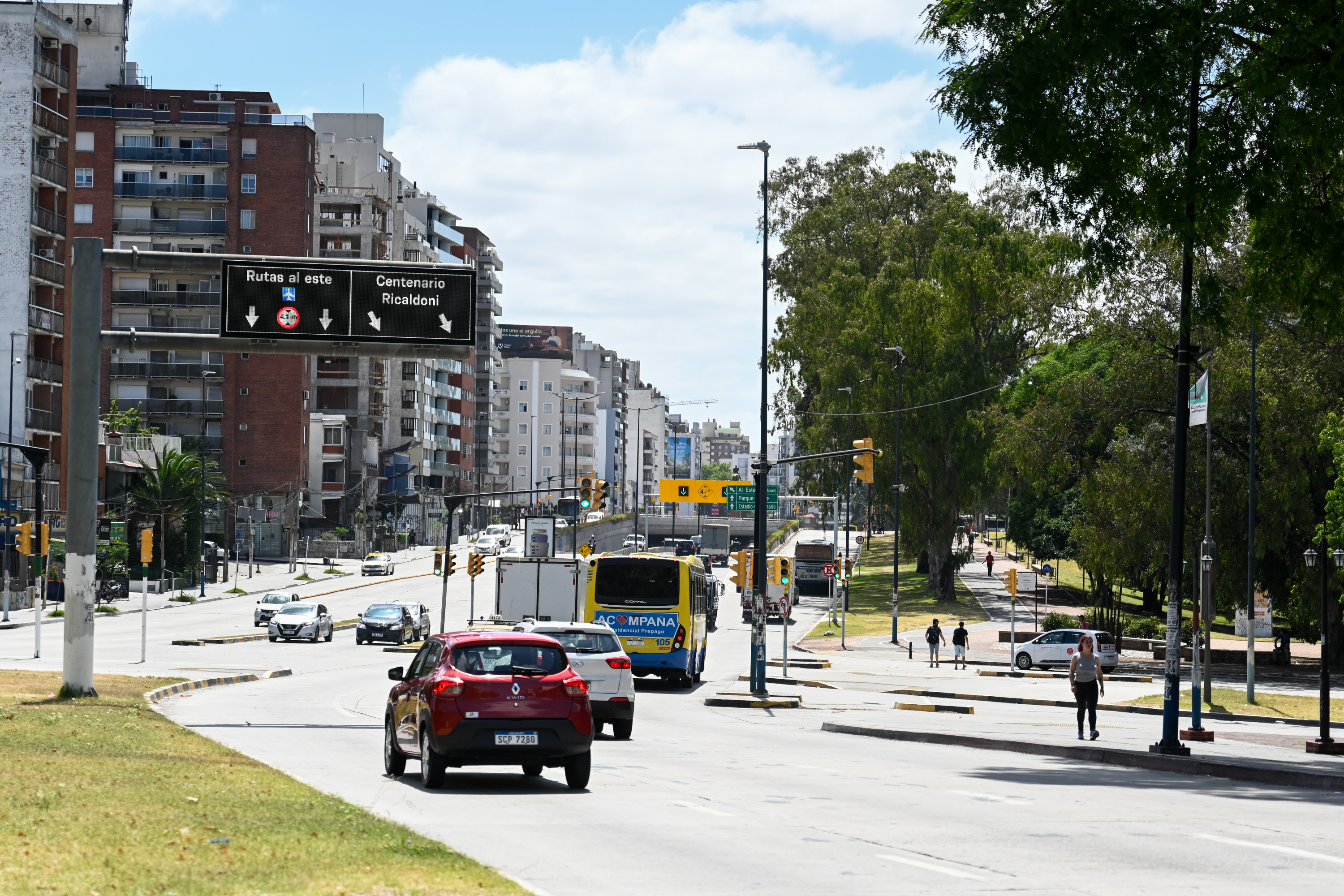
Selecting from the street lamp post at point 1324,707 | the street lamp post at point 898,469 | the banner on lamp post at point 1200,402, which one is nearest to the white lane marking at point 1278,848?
the banner on lamp post at point 1200,402

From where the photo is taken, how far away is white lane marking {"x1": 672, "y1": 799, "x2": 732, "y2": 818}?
1429cm

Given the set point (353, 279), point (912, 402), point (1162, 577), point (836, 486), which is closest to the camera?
point (353, 279)

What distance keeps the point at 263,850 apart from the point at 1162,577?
49.6 metres

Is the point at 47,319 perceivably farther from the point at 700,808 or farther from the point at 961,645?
→ the point at 700,808

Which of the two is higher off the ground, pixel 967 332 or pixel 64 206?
pixel 64 206

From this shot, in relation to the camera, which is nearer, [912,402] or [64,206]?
[912,402]

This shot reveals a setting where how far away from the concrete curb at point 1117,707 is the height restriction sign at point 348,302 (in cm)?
1556

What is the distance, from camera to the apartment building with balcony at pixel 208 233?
11069cm

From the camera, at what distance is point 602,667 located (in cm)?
2356

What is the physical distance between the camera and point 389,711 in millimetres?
17641

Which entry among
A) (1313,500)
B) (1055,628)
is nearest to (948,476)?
(1055,628)

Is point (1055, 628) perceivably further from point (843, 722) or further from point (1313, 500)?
point (843, 722)

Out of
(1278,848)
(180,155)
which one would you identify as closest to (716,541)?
(180,155)

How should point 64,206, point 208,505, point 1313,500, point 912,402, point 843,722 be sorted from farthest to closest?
1. point 208,505
2. point 64,206
3. point 912,402
4. point 1313,500
5. point 843,722
